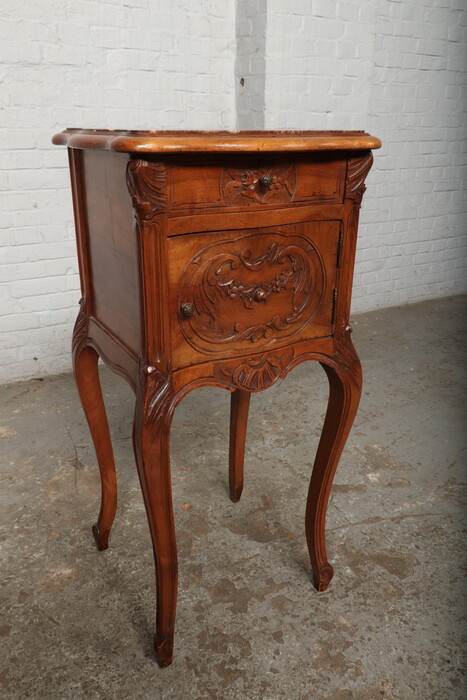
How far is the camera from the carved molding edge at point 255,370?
1.29m

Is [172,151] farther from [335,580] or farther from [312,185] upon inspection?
[335,580]

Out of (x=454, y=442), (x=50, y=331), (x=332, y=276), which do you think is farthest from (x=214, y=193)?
(x=50, y=331)

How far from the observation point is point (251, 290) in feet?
4.13

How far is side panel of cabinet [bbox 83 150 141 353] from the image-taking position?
1.17 m

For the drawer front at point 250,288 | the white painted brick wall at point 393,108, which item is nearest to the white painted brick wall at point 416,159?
the white painted brick wall at point 393,108

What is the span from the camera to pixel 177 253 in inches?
44.9

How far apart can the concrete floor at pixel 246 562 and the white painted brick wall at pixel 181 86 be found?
0.69 metres

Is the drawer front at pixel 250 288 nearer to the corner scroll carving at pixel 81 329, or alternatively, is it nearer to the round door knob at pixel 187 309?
the round door knob at pixel 187 309

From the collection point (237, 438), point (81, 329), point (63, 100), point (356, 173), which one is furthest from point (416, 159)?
point (81, 329)

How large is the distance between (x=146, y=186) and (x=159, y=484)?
25.2 inches

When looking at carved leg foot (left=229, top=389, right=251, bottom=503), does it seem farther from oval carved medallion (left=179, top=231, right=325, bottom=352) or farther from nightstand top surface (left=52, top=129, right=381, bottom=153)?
nightstand top surface (left=52, top=129, right=381, bottom=153)

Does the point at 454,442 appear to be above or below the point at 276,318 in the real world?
below

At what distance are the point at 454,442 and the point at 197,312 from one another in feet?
5.49

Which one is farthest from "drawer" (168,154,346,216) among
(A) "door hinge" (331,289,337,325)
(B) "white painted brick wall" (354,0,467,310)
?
(B) "white painted brick wall" (354,0,467,310)
